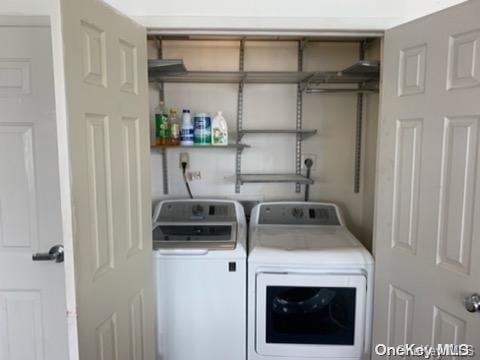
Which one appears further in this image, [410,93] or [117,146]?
[410,93]

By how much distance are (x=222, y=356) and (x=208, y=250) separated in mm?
589

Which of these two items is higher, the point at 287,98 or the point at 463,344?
the point at 287,98

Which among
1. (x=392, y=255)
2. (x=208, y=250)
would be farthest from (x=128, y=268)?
(x=392, y=255)

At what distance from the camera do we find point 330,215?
2.37m

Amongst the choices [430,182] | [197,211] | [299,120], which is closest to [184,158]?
[197,211]

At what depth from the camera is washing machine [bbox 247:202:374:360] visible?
1.82 meters

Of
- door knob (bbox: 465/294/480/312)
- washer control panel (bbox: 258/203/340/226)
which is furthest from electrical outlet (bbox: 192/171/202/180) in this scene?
door knob (bbox: 465/294/480/312)

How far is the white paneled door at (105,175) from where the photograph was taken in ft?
3.49

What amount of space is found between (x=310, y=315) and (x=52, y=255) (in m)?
1.29

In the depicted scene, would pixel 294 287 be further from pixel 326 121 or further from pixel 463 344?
pixel 326 121

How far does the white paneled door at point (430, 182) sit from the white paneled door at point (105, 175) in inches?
43.1

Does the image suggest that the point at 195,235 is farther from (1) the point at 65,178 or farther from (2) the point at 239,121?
(1) the point at 65,178

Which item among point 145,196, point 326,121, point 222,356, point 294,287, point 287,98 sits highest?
point 287,98

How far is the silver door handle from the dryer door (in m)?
0.94
